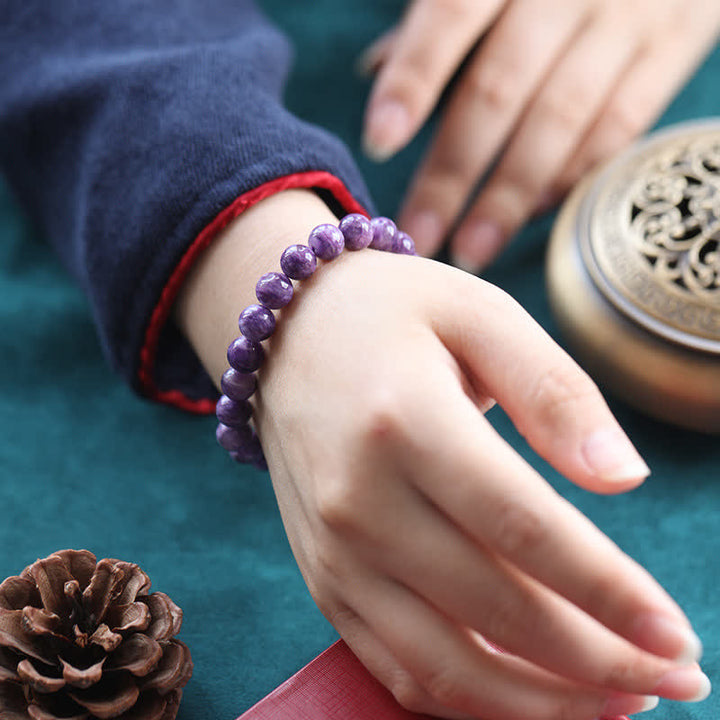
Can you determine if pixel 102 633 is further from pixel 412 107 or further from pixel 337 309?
pixel 412 107

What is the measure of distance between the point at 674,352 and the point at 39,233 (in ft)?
1.92

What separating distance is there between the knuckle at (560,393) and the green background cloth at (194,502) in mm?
212

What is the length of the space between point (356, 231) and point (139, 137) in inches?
8.1

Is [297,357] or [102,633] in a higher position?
[297,357]

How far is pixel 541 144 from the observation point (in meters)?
0.78

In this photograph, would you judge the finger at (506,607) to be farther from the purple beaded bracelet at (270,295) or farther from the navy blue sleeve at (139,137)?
the navy blue sleeve at (139,137)

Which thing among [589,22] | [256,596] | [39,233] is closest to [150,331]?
[256,596]

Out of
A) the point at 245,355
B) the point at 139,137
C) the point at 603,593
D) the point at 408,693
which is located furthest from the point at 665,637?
the point at 139,137

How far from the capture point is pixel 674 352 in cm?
A: 59

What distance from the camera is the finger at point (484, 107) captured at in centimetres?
77

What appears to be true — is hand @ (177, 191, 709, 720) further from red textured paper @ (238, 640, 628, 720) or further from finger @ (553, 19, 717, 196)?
finger @ (553, 19, 717, 196)

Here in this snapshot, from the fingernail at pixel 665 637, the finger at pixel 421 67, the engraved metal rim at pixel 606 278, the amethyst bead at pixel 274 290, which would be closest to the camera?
the fingernail at pixel 665 637

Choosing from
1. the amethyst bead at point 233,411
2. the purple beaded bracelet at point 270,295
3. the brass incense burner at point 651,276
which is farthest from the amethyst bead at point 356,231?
the brass incense burner at point 651,276

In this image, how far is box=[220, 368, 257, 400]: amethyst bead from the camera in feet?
1.63
